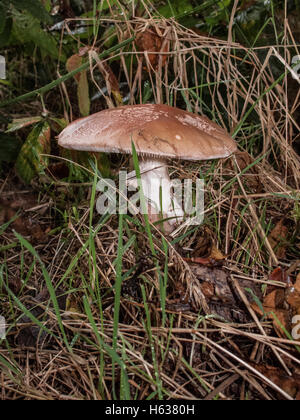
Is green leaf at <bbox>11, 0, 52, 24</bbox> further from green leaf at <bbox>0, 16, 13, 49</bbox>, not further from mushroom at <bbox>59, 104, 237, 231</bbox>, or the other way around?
mushroom at <bbox>59, 104, 237, 231</bbox>

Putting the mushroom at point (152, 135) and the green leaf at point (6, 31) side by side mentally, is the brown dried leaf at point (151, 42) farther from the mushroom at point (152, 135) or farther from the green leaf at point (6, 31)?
the green leaf at point (6, 31)

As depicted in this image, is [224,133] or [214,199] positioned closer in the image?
[224,133]

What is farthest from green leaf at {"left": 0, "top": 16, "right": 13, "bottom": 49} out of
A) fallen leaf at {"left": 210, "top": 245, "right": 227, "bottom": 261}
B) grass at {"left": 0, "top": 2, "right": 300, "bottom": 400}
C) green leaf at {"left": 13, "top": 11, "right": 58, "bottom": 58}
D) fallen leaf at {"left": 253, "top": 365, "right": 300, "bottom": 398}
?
fallen leaf at {"left": 253, "top": 365, "right": 300, "bottom": 398}

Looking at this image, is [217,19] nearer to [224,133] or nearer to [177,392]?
[224,133]
